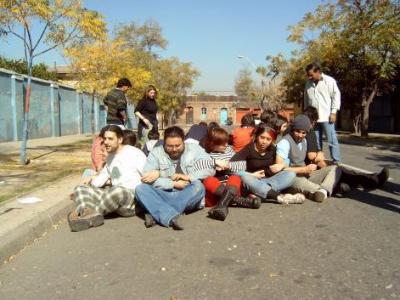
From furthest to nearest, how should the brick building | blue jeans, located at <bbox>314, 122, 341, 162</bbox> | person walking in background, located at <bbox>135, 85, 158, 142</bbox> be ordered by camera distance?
the brick building, person walking in background, located at <bbox>135, 85, 158, 142</bbox>, blue jeans, located at <bbox>314, 122, 341, 162</bbox>

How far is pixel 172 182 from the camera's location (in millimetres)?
5914

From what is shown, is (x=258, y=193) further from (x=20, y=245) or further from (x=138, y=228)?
(x=20, y=245)

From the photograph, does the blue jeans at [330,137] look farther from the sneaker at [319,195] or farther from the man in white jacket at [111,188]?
the man in white jacket at [111,188]

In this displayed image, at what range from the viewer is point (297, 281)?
3.66 meters

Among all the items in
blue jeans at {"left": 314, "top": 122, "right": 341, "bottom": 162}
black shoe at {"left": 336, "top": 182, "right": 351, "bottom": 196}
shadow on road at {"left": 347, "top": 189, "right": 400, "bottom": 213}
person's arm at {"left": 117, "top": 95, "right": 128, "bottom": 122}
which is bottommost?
shadow on road at {"left": 347, "top": 189, "right": 400, "bottom": 213}

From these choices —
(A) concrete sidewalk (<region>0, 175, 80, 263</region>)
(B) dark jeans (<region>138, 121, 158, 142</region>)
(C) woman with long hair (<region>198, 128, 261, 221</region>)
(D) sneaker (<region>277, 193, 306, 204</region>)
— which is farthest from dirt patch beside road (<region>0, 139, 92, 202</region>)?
(D) sneaker (<region>277, 193, 306, 204</region>)

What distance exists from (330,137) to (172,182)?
3.77 metres

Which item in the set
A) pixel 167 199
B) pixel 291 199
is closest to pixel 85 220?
pixel 167 199

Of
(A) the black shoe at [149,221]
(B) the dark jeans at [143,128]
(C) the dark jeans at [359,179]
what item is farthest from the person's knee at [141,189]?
(B) the dark jeans at [143,128]

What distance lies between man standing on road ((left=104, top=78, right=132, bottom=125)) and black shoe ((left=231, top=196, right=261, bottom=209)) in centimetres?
374

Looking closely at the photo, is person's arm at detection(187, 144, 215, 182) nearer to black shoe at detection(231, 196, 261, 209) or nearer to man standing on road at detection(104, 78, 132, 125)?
black shoe at detection(231, 196, 261, 209)

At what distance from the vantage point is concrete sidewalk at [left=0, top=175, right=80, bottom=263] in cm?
473

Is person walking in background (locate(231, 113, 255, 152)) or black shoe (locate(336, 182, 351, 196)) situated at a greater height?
person walking in background (locate(231, 113, 255, 152))

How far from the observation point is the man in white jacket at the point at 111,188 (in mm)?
5648
